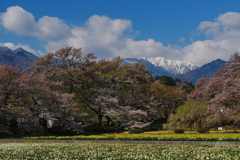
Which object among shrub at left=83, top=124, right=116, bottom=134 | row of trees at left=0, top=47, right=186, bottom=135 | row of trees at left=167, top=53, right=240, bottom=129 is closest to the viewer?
row of trees at left=0, top=47, right=186, bottom=135

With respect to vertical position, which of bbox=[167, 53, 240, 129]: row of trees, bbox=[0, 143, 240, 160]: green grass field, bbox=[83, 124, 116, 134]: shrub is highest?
bbox=[167, 53, 240, 129]: row of trees

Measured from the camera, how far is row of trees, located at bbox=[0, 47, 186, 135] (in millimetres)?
20547

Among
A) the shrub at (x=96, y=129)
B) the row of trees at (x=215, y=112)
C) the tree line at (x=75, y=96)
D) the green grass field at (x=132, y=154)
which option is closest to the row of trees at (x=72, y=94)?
the tree line at (x=75, y=96)

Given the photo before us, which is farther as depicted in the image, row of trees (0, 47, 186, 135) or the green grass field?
row of trees (0, 47, 186, 135)

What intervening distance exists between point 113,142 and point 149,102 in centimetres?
1899

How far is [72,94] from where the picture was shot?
2394 centimetres

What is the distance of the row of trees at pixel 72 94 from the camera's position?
20547 mm

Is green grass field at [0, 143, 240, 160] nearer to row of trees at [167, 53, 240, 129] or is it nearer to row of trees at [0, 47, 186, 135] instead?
row of trees at [0, 47, 186, 135]

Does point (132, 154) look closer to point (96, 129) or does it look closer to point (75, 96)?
point (96, 129)

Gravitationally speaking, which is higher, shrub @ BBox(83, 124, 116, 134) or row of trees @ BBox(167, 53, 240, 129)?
row of trees @ BBox(167, 53, 240, 129)

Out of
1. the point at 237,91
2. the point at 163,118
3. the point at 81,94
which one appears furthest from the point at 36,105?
the point at 163,118

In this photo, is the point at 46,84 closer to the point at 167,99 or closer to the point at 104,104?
the point at 104,104

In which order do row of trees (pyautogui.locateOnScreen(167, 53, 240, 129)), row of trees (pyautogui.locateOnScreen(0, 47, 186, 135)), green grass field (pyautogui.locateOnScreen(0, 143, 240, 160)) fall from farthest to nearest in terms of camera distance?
row of trees (pyautogui.locateOnScreen(167, 53, 240, 129)) < row of trees (pyautogui.locateOnScreen(0, 47, 186, 135)) < green grass field (pyautogui.locateOnScreen(0, 143, 240, 160))

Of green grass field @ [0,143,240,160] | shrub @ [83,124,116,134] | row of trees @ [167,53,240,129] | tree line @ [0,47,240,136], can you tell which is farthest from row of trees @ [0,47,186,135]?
green grass field @ [0,143,240,160]
